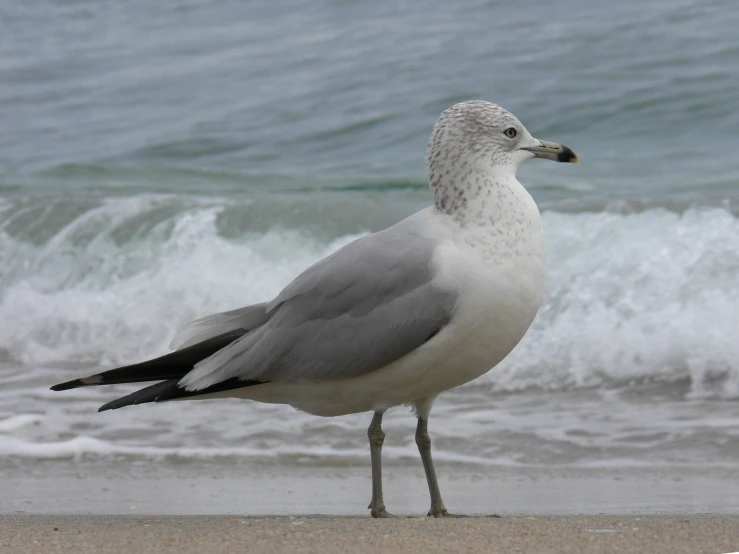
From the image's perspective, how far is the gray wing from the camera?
385 centimetres

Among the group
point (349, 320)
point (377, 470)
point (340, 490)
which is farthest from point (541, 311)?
point (349, 320)

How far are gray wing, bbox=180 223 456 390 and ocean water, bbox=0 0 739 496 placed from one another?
144 cm

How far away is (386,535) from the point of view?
340 centimetres

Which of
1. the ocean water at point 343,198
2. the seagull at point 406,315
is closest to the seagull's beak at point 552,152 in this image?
the seagull at point 406,315

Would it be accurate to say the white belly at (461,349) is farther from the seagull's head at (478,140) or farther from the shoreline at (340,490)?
the shoreline at (340,490)

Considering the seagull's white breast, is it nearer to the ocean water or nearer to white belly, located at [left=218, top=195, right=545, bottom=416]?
white belly, located at [left=218, top=195, right=545, bottom=416]

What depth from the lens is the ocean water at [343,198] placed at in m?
5.81

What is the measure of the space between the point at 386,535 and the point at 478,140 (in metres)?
1.36

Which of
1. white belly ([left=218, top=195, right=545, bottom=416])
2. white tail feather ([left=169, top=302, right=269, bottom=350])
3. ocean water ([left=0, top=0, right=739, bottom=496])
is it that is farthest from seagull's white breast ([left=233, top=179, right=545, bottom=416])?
ocean water ([left=0, top=0, right=739, bottom=496])

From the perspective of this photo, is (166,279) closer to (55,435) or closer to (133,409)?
(133,409)

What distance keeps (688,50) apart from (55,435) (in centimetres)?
844

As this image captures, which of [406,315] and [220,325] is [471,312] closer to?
[406,315]

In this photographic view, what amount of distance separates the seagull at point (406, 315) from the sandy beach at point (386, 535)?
0.41m

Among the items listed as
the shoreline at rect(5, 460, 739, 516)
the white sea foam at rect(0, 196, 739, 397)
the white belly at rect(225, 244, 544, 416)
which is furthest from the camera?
the white sea foam at rect(0, 196, 739, 397)
